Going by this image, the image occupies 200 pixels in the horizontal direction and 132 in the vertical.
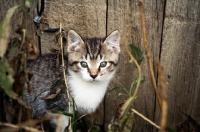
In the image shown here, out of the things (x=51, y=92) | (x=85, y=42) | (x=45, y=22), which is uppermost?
(x=45, y=22)

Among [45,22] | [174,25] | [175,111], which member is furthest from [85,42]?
[175,111]

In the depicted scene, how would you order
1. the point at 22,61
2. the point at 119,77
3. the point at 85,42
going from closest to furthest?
1. the point at 22,61
2. the point at 85,42
3. the point at 119,77

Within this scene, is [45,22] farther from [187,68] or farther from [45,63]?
[187,68]

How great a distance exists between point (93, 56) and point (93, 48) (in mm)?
58

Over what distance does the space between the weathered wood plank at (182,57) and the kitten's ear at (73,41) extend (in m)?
0.63

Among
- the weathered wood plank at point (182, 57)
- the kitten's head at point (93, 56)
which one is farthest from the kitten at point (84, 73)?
the weathered wood plank at point (182, 57)

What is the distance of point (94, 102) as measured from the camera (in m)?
2.20

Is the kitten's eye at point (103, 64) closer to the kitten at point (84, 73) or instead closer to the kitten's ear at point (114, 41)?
the kitten at point (84, 73)

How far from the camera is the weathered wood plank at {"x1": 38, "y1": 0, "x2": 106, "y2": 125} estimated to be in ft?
7.04

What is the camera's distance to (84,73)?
2.04 meters

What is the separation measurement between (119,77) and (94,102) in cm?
30

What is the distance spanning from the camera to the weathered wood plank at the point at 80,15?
2146 mm

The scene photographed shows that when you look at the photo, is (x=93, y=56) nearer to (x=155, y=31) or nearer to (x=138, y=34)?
(x=138, y=34)

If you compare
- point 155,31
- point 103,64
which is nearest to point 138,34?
point 155,31
